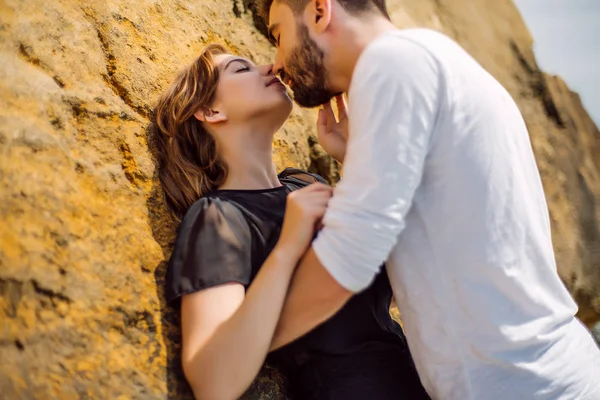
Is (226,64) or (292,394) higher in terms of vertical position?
(226,64)

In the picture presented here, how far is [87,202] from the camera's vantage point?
126 cm

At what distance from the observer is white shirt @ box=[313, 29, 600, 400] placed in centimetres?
99

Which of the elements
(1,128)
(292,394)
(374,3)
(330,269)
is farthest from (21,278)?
(374,3)

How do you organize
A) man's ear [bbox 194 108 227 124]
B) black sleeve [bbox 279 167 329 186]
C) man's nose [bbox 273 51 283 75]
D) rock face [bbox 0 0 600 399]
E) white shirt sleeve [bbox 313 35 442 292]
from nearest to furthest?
1. white shirt sleeve [bbox 313 35 442 292]
2. rock face [bbox 0 0 600 399]
3. man's nose [bbox 273 51 283 75]
4. man's ear [bbox 194 108 227 124]
5. black sleeve [bbox 279 167 329 186]

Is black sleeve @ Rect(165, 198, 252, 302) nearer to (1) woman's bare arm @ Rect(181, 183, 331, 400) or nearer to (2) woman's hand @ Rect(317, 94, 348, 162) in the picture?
(1) woman's bare arm @ Rect(181, 183, 331, 400)

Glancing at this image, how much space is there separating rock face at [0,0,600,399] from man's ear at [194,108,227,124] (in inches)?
5.7

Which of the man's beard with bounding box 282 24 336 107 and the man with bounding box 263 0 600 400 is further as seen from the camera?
the man's beard with bounding box 282 24 336 107

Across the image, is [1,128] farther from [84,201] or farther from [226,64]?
[226,64]

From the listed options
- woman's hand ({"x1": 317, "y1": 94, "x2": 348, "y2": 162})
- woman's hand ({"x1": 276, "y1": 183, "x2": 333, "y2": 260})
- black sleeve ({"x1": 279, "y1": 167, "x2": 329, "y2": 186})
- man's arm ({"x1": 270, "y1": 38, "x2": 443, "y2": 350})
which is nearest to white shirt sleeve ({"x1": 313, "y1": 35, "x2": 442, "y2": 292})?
man's arm ({"x1": 270, "y1": 38, "x2": 443, "y2": 350})

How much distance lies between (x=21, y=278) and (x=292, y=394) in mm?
657

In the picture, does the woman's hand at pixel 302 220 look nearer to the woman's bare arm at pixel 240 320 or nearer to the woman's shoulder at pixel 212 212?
the woman's bare arm at pixel 240 320

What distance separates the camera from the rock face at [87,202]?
1.08 m

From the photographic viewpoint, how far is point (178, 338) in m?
1.26

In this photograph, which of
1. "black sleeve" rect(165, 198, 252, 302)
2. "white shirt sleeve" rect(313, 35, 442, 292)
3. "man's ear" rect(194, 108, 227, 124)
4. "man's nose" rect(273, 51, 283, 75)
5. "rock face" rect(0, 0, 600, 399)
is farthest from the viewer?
"man's ear" rect(194, 108, 227, 124)
